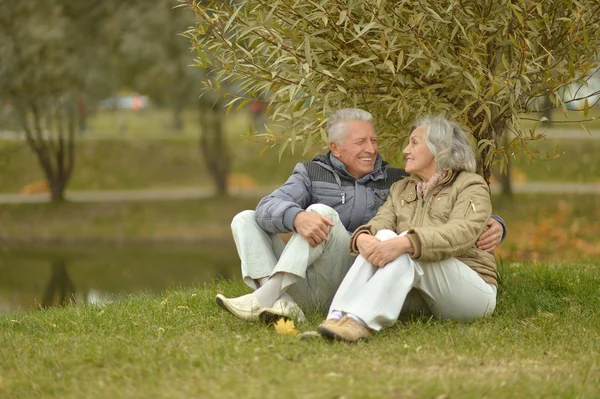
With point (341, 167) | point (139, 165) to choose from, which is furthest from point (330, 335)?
point (139, 165)

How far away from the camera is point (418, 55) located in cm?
Result: 532

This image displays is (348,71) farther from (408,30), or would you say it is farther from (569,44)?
(569,44)

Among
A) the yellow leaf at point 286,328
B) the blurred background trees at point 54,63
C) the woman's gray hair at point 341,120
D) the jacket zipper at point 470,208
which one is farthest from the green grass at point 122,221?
the jacket zipper at point 470,208

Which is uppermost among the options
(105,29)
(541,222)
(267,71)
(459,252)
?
(105,29)

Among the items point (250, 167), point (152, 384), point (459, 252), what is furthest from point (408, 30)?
point (250, 167)

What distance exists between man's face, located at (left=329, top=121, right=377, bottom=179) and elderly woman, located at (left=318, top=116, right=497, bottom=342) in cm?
26

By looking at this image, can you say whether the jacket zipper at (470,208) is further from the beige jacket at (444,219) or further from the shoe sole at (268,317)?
the shoe sole at (268,317)

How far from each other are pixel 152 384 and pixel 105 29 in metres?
15.8

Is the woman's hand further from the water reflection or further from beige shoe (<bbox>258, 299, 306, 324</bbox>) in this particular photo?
the water reflection

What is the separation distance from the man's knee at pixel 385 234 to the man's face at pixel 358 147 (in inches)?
29.8

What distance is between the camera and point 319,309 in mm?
5379

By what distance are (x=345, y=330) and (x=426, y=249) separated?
0.60 meters

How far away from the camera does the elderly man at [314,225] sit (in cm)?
500

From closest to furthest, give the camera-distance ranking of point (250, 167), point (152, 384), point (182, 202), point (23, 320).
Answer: point (152, 384) < point (23, 320) < point (182, 202) < point (250, 167)
